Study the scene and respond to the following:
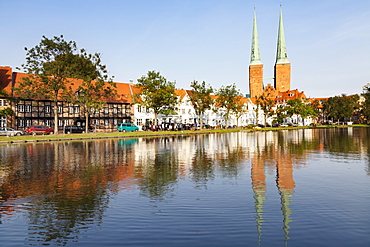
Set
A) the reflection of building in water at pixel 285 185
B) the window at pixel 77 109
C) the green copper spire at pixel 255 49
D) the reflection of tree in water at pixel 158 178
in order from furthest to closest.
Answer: the green copper spire at pixel 255 49, the window at pixel 77 109, the reflection of tree in water at pixel 158 178, the reflection of building in water at pixel 285 185

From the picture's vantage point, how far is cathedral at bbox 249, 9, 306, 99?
520ft

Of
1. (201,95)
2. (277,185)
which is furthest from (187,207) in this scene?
(201,95)

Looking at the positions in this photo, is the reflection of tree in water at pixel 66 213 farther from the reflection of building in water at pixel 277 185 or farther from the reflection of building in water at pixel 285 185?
the reflection of building in water at pixel 285 185

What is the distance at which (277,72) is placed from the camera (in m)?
164

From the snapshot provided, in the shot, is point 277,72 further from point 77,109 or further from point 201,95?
point 77,109

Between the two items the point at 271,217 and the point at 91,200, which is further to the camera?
the point at 91,200

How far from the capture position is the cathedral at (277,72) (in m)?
158

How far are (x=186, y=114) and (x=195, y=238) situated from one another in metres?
95.9

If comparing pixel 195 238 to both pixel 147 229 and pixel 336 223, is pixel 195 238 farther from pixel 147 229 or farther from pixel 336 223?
pixel 336 223

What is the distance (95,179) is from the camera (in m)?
15.3

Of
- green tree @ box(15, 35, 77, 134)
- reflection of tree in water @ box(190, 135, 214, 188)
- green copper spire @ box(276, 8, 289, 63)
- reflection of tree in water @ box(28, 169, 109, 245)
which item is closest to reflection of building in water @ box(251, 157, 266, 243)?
reflection of tree in water @ box(190, 135, 214, 188)

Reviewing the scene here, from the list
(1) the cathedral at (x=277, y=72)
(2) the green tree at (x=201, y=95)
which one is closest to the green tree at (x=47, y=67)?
(2) the green tree at (x=201, y=95)

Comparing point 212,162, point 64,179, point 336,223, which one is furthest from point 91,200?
point 212,162

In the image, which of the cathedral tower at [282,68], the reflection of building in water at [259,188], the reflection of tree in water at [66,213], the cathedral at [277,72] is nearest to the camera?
the reflection of tree in water at [66,213]
